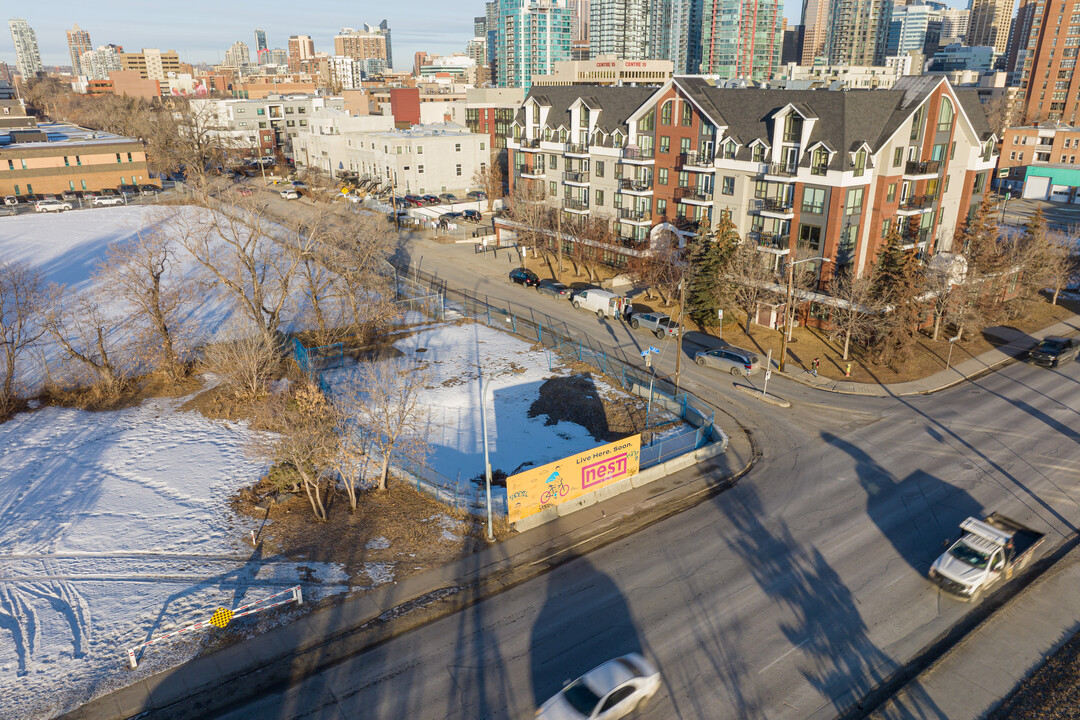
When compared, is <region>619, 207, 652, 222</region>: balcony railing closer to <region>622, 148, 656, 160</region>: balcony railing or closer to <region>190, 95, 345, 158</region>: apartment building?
<region>622, 148, 656, 160</region>: balcony railing

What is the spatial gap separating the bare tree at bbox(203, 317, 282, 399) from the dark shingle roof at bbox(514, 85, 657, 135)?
37.7 meters

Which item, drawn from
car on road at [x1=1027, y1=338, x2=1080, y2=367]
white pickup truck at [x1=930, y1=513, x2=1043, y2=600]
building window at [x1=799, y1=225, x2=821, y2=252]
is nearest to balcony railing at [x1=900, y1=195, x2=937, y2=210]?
building window at [x1=799, y1=225, x2=821, y2=252]

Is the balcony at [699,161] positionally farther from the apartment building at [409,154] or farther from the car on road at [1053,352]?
the apartment building at [409,154]

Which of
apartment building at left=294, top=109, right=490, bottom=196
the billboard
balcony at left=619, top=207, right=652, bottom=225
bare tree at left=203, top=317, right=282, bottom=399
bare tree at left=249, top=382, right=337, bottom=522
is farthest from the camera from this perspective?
apartment building at left=294, top=109, right=490, bottom=196

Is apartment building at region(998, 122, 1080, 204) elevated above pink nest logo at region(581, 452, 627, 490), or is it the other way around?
apartment building at region(998, 122, 1080, 204)

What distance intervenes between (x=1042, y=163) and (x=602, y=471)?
103 m

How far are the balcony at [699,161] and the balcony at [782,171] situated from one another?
5058 mm

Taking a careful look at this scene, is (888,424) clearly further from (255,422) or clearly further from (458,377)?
(255,422)

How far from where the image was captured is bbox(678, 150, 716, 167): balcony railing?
52428mm

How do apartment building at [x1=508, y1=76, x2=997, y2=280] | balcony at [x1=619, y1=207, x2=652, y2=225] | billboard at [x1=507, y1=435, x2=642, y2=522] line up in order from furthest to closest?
balcony at [x1=619, y1=207, x2=652, y2=225]
apartment building at [x1=508, y1=76, x2=997, y2=280]
billboard at [x1=507, y1=435, x2=642, y2=522]

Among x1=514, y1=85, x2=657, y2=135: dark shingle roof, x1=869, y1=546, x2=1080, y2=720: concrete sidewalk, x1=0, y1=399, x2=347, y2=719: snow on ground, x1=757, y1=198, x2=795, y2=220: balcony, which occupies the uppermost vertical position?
x1=514, y1=85, x2=657, y2=135: dark shingle roof

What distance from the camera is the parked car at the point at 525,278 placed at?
186 feet

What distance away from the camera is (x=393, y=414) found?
2806cm

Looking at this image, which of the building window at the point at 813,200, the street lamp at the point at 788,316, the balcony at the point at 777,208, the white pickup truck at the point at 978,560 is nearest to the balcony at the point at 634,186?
Result: the balcony at the point at 777,208
